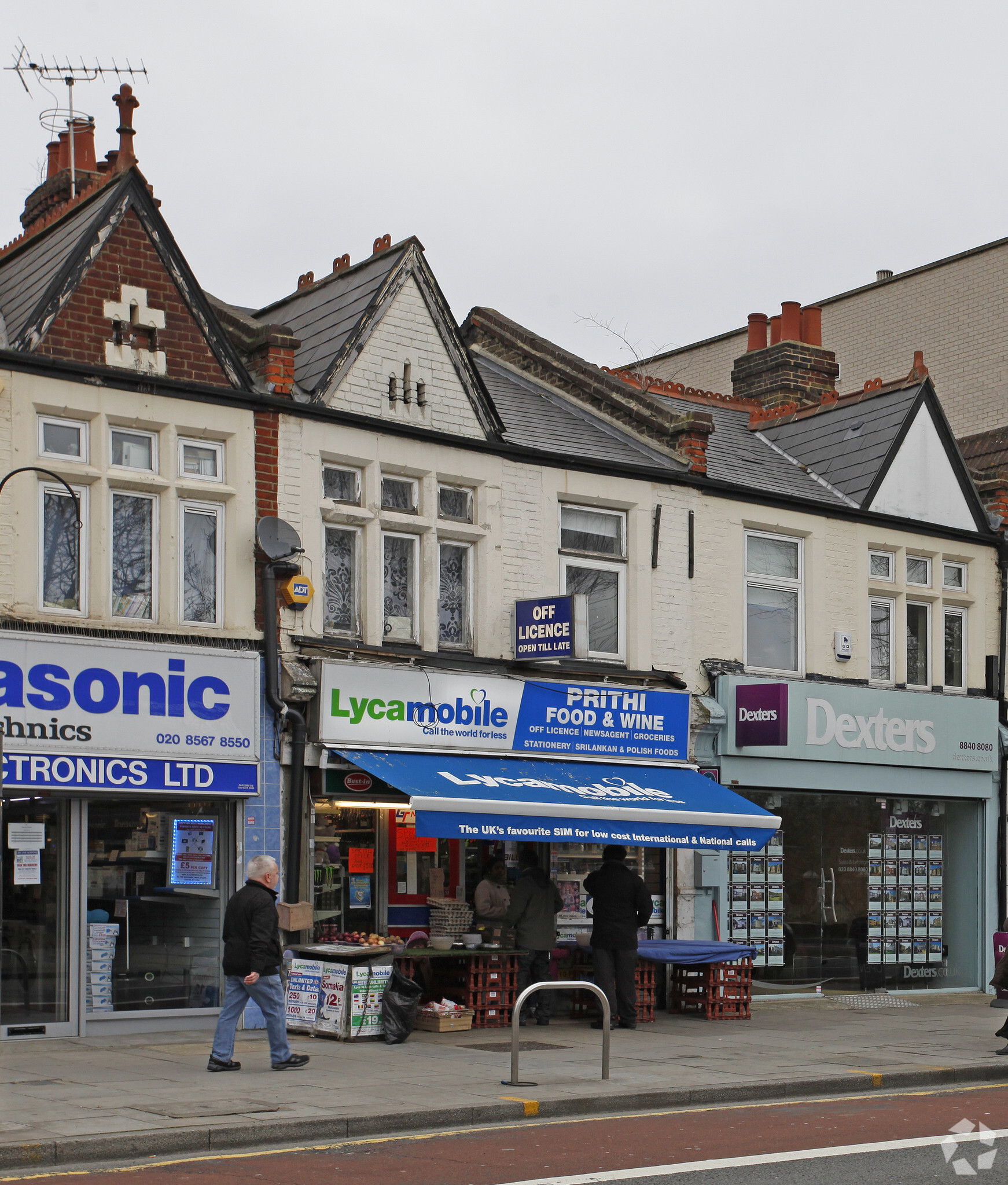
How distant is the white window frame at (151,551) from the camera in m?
14.1

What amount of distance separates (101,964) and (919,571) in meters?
12.4

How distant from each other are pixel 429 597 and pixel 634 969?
435 cm

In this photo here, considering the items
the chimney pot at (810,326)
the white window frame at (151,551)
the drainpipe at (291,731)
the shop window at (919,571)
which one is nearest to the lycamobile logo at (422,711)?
the drainpipe at (291,731)

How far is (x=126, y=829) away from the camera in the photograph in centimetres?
1405

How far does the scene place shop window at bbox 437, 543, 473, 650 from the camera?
16.5 m

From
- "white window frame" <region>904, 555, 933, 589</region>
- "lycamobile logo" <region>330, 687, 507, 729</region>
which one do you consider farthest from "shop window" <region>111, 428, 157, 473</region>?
"white window frame" <region>904, 555, 933, 589</region>

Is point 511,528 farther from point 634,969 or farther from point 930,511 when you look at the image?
point 930,511

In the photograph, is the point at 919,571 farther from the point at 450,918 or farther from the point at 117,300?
the point at 117,300

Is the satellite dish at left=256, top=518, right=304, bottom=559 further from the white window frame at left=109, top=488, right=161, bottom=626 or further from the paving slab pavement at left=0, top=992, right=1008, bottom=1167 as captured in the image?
the paving slab pavement at left=0, top=992, right=1008, bottom=1167

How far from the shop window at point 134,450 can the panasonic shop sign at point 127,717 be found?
68.9 inches

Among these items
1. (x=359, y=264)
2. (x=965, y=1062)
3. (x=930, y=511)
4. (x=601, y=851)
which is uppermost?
(x=359, y=264)

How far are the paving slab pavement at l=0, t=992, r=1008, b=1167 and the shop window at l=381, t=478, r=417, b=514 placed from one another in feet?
17.6

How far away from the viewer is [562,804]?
577 inches

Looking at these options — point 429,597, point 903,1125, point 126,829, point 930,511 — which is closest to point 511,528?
point 429,597
